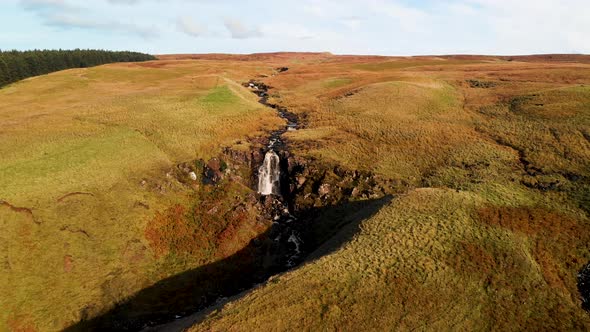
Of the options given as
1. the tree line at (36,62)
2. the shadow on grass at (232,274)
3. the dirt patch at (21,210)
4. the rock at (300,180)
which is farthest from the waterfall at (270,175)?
the tree line at (36,62)

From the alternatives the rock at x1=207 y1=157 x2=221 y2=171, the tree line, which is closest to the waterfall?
the rock at x1=207 y1=157 x2=221 y2=171

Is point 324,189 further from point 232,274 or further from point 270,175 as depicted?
point 232,274

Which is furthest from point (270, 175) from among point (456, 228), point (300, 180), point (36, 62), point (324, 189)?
point (36, 62)

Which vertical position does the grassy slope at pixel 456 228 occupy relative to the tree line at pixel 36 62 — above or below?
below

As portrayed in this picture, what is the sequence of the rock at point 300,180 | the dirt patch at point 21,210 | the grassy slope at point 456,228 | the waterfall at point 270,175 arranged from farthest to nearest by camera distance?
1. the waterfall at point 270,175
2. the rock at point 300,180
3. the dirt patch at point 21,210
4. the grassy slope at point 456,228

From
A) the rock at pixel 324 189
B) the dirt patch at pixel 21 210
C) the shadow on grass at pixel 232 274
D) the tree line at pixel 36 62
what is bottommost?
the shadow on grass at pixel 232 274

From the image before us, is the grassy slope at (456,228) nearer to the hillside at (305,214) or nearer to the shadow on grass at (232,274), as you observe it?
the hillside at (305,214)

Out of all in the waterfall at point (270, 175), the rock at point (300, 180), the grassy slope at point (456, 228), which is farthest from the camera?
the waterfall at point (270, 175)
